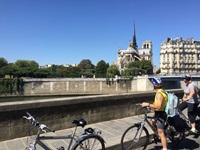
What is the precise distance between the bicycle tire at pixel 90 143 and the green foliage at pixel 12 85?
5779 cm

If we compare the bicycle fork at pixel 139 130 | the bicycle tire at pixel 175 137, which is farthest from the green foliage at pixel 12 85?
the bicycle fork at pixel 139 130

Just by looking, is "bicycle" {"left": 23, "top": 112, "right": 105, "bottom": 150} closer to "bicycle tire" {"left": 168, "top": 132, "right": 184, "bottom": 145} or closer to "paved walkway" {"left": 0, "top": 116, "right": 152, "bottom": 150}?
"paved walkway" {"left": 0, "top": 116, "right": 152, "bottom": 150}

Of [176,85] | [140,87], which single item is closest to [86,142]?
[140,87]

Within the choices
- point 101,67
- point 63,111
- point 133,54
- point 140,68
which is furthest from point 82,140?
point 133,54

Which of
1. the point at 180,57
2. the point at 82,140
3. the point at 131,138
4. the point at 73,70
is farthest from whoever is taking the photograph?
the point at 180,57

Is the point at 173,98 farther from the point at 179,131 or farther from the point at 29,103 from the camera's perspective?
the point at 29,103

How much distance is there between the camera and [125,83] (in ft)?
224

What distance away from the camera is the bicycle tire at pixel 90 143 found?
388cm

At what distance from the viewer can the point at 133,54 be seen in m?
123

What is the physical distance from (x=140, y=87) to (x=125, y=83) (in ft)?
15.7

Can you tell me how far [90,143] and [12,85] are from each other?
58.7m

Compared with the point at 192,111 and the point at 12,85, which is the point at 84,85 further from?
the point at 192,111

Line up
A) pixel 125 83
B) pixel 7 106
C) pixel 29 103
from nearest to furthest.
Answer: pixel 7 106 → pixel 29 103 → pixel 125 83

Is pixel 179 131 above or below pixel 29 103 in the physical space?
below
